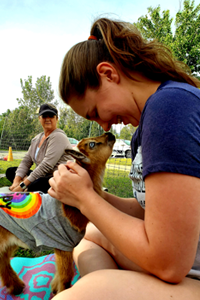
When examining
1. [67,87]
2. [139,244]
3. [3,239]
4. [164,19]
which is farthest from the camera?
[164,19]

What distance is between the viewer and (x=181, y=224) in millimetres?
834

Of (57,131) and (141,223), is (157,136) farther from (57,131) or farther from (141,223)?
(57,131)

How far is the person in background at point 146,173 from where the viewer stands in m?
0.85

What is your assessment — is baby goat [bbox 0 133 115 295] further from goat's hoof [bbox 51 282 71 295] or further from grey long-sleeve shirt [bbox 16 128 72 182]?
grey long-sleeve shirt [bbox 16 128 72 182]

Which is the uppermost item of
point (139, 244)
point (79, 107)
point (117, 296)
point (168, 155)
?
point (79, 107)

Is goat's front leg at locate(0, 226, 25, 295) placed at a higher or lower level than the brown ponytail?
lower

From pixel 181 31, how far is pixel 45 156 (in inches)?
651

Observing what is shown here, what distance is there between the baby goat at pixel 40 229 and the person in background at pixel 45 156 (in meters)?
1.97

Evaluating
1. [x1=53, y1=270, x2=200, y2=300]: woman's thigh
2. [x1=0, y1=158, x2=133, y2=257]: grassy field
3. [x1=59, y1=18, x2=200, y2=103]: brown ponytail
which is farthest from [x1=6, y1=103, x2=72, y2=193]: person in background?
[x1=53, y1=270, x2=200, y2=300]: woman's thigh

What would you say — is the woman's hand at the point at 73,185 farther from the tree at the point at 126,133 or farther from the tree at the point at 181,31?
the tree at the point at 181,31

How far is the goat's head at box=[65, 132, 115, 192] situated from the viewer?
1.95 meters

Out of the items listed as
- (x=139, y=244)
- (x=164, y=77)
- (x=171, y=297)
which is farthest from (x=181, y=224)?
(x=164, y=77)

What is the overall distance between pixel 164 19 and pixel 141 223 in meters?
20.3

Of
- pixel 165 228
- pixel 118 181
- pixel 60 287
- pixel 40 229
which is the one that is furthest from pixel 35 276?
pixel 118 181
